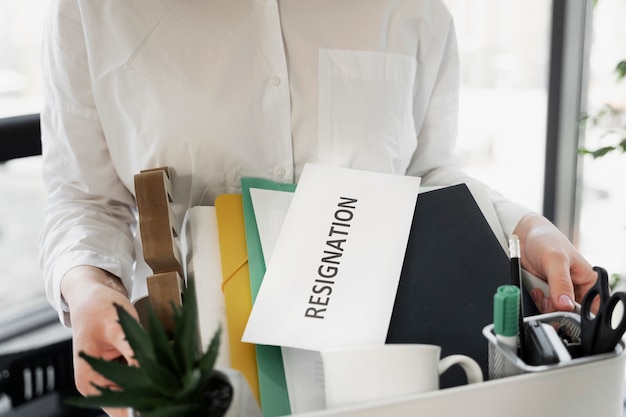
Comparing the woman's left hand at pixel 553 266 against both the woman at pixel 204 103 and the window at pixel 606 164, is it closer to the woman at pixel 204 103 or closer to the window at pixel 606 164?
the woman at pixel 204 103

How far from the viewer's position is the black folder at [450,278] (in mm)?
651

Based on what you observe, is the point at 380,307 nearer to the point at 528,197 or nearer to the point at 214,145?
the point at 214,145

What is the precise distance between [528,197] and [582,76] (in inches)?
18.2

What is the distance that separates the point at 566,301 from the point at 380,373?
0.23m

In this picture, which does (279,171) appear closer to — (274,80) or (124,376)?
(274,80)

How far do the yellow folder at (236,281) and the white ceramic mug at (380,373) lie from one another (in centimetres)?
12

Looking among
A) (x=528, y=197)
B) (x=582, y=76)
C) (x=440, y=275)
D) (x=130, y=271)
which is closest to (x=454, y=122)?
(x=440, y=275)

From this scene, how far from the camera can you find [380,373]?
1.74 ft

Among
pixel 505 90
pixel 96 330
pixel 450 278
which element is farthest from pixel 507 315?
pixel 505 90

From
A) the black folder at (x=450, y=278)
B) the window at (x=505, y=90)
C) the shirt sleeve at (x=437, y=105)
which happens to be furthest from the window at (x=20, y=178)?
the window at (x=505, y=90)

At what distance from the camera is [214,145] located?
2.76 feet

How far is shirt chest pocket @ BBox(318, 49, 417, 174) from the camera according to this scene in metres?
0.90

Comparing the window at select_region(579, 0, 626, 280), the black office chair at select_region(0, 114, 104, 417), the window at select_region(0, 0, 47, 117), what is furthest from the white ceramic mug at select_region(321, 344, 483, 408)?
the window at select_region(579, 0, 626, 280)

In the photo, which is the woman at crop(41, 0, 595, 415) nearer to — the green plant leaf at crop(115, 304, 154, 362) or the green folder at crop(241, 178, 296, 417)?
the green folder at crop(241, 178, 296, 417)
